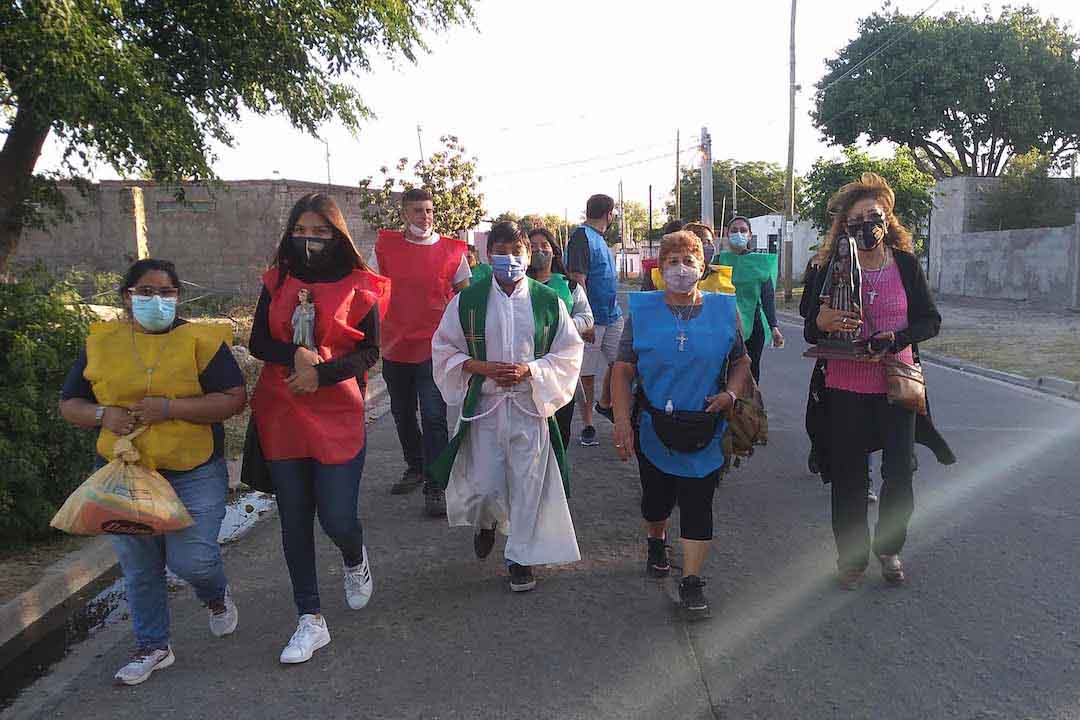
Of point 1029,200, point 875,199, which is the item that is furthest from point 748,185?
point 875,199

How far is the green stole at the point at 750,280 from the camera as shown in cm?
677

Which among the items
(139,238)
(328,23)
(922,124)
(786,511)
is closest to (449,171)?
(139,238)

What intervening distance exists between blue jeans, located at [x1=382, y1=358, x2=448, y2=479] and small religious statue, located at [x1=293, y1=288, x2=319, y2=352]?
1.88 m

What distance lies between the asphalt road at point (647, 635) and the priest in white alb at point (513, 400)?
0.39 m

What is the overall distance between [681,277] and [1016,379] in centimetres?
888

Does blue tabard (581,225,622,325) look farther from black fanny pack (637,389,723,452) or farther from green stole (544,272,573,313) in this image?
black fanny pack (637,389,723,452)

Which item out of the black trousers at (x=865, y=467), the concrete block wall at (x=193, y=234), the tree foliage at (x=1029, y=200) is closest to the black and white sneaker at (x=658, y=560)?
the black trousers at (x=865, y=467)

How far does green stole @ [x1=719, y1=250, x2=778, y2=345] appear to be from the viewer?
6773mm

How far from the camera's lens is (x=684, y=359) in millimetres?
3998

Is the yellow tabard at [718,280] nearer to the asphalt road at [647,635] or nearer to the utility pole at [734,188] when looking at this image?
the asphalt road at [647,635]

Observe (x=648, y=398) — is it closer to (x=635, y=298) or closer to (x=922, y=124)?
(x=635, y=298)

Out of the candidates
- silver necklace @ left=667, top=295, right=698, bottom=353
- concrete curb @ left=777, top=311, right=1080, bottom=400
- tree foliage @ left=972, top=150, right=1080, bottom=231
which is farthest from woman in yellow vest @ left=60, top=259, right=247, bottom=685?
tree foliage @ left=972, top=150, right=1080, bottom=231

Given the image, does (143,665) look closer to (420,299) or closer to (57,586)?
(57,586)

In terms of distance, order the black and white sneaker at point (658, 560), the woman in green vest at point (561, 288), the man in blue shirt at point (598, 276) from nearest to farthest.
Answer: the black and white sneaker at point (658, 560) → the woman in green vest at point (561, 288) → the man in blue shirt at point (598, 276)
